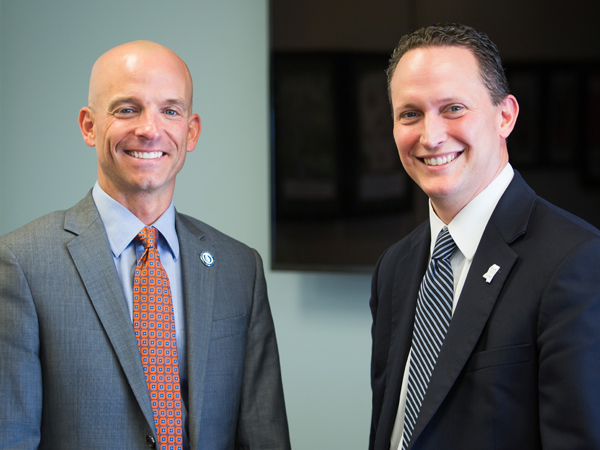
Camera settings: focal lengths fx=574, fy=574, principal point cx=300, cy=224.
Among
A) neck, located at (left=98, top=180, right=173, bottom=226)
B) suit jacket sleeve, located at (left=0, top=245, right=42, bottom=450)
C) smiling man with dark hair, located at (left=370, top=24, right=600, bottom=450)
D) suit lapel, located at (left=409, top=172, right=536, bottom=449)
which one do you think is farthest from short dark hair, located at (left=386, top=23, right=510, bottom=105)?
suit jacket sleeve, located at (left=0, top=245, right=42, bottom=450)

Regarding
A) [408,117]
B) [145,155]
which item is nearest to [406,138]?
[408,117]

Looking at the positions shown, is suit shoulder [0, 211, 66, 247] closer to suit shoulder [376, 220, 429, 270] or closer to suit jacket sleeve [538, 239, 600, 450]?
suit shoulder [376, 220, 429, 270]

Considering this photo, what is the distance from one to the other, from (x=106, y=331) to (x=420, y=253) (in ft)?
2.80

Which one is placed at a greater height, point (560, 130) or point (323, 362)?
point (560, 130)

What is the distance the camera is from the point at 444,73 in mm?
1370

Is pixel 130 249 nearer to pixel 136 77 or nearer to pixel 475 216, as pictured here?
pixel 136 77

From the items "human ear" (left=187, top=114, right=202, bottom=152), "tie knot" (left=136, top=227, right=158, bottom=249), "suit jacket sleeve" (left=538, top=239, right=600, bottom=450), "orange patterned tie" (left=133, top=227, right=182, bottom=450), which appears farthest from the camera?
"human ear" (left=187, top=114, right=202, bottom=152)

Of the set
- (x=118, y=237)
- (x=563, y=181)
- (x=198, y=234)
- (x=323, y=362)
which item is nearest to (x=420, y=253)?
(x=198, y=234)

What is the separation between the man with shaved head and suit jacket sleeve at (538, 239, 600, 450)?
0.75m

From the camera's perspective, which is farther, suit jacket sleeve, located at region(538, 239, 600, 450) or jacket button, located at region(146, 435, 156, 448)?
jacket button, located at region(146, 435, 156, 448)

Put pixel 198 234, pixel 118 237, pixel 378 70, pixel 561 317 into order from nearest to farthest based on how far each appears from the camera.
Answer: pixel 561 317 < pixel 118 237 < pixel 198 234 < pixel 378 70

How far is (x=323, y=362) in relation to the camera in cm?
276

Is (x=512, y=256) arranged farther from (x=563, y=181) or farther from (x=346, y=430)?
(x=346, y=430)

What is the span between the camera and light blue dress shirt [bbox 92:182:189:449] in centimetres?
149
